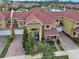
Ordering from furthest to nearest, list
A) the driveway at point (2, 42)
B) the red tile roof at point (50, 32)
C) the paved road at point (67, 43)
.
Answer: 1. the red tile roof at point (50, 32)
2. the driveway at point (2, 42)
3. the paved road at point (67, 43)

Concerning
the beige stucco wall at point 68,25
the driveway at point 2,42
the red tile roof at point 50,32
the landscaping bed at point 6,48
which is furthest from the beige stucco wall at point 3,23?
the beige stucco wall at point 68,25

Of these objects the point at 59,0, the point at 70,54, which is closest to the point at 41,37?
the point at 70,54

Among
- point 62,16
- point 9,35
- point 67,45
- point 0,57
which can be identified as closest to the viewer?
point 0,57

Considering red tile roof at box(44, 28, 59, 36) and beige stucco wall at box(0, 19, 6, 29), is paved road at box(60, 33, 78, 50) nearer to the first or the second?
red tile roof at box(44, 28, 59, 36)

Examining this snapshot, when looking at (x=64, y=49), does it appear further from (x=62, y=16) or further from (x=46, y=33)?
(x=62, y=16)

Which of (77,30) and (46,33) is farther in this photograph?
(77,30)

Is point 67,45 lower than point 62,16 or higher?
lower

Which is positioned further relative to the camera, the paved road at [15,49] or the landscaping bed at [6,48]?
the paved road at [15,49]

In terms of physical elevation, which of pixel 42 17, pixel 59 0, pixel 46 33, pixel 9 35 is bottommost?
pixel 59 0

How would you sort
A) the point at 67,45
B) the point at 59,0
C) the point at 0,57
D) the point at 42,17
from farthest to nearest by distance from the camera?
the point at 59,0, the point at 42,17, the point at 67,45, the point at 0,57

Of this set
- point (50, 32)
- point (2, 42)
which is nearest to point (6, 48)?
point (2, 42)

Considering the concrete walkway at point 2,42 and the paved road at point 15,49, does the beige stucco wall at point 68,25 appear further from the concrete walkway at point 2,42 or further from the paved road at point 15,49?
the concrete walkway at point 2,42
